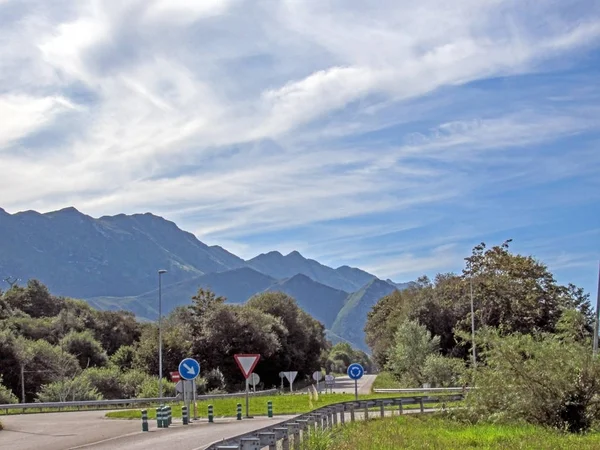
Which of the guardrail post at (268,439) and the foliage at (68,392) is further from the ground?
the guardrail post at (268,439)

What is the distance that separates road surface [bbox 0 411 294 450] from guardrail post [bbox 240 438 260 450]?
32.4 ft

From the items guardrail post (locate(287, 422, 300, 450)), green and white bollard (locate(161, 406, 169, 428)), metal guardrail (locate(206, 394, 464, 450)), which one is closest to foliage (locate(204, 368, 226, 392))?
green and white bollard (locate(161, 406, 169, 428))

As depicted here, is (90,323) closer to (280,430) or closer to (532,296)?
(532,296)

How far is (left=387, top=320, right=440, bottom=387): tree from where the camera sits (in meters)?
65.8

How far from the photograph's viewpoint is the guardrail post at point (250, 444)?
9117 mm

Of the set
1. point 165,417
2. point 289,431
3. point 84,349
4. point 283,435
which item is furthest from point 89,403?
point 283,435

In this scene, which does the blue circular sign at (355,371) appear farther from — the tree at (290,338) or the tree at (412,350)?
the tree at (290,338)

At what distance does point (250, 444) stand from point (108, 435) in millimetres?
16237

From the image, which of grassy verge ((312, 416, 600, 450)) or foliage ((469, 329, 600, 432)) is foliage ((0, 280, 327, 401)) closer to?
grassy verge ((312, 416, 600, 450))

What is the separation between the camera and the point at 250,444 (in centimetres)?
928

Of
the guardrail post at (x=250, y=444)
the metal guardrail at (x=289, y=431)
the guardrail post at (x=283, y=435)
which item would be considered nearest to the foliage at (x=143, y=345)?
the metal guardrail at (x=289, y=431)

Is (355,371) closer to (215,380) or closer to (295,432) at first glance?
(295,432)

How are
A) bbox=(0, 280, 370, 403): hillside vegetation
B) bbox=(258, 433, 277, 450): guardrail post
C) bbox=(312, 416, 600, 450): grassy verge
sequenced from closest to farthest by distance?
1. bbox=(258, 433, 277, 450): guardrail post
2. bbox=(312, 416, 600, 450): grassy verge
3. bbox=(0, 280, 370, 403): hillside vegetation

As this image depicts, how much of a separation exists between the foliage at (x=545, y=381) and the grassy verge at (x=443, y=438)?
2.47 feet
